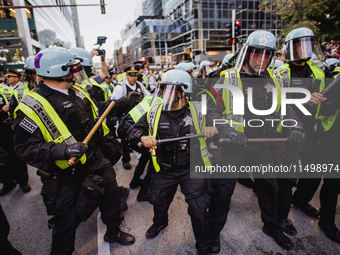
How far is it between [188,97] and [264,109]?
954mm

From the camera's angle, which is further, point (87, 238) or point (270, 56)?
point (87, 238)

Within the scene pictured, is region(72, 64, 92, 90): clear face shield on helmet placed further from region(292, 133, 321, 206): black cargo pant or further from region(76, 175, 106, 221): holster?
region(292, 133, 321, 206): black cargo pant

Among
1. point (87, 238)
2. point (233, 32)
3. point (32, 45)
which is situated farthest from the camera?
point (32, 45)

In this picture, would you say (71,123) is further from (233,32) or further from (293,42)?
(233,32)

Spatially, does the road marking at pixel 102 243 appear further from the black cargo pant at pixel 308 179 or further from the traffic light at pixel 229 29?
the traffic light at pixel 229 29

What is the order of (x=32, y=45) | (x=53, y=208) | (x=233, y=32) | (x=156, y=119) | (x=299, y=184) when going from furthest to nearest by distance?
(x=32, y=45) < (x=233, y=32) < (x=299, y=184) < (x=156, y=119) < (x=53, y=208)

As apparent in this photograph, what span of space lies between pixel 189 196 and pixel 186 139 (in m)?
0.64

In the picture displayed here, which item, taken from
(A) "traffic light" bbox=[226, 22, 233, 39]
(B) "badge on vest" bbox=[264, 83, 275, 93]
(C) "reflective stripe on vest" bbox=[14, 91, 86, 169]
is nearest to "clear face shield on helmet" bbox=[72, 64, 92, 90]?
(C) "reflective stripe on vest" bbox=[14, 91, 86, 169]

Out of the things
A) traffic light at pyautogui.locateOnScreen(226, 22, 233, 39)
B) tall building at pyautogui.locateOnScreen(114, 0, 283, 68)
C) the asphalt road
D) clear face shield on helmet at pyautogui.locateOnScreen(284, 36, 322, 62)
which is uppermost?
tall building at pyautogui.locateOnScreen(114, 0, 283, 68)

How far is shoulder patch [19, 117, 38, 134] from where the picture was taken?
1.89 metres

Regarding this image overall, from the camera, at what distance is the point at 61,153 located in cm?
187

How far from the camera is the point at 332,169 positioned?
102 inches

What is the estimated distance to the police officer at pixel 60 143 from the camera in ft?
6.26

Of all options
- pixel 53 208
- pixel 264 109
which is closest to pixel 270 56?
pixel 264 109
